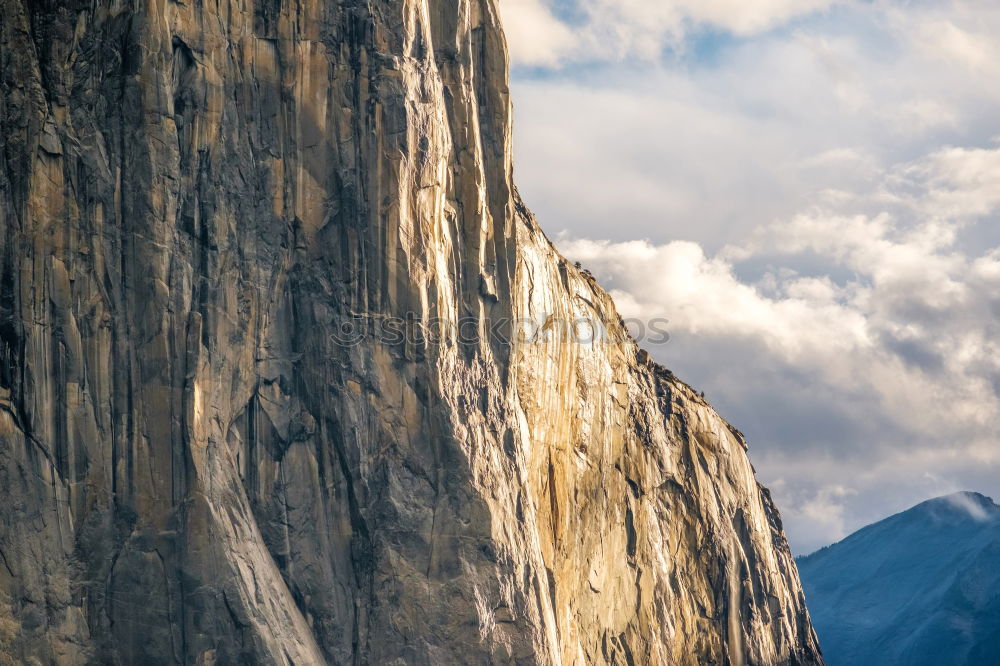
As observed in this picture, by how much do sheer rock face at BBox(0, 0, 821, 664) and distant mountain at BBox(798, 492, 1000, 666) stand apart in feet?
298

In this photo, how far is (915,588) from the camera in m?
175

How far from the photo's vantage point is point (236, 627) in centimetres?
6153

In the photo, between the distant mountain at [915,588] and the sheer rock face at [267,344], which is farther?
the distant mountain at [915,588]

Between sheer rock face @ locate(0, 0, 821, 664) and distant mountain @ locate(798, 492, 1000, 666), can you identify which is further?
distant mountain @ locate(798, 492, 1000, 666)

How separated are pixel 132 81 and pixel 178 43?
2.43 m

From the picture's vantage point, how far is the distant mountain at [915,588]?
515 feet

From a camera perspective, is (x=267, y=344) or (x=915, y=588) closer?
(x=267, y=344)

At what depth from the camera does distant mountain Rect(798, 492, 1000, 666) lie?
515 ft

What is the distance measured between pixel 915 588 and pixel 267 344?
123 meters

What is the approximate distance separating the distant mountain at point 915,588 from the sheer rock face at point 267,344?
90781 millimetres

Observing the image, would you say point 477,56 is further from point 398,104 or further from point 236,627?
point 236,627

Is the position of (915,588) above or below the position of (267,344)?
above

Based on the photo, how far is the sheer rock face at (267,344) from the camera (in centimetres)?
6144

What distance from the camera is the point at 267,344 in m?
65.6
